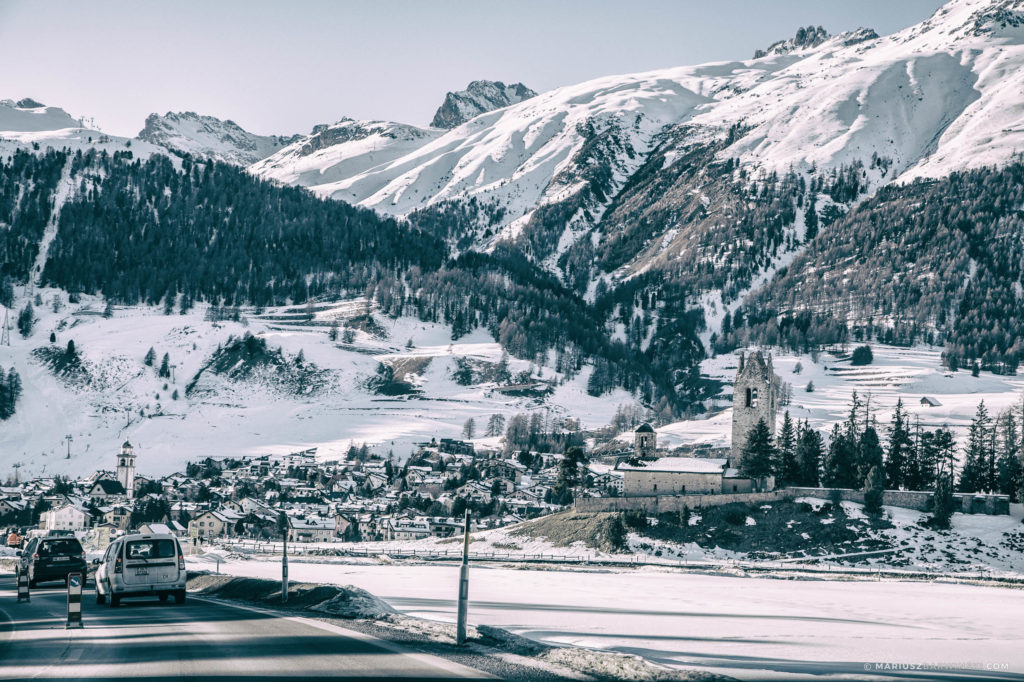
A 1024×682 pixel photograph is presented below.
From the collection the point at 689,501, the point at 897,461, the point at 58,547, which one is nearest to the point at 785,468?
the point at 897,461

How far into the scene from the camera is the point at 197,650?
21.7 meters

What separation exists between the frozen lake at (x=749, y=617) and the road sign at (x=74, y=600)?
9611 millimetres

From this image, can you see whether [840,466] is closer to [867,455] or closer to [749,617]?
[867,455]

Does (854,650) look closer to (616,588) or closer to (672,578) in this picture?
(616,588)

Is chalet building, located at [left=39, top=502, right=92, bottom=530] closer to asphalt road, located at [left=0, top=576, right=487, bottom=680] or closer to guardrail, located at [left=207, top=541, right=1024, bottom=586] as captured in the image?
guardrail, located at [left=207, top=541, right=1024, bottom=586]

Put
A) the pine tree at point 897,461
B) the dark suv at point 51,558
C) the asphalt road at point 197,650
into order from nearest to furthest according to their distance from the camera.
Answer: the asphalt road at point 197,650, the dark suv at point 51,558, the pine tree at point 897,461

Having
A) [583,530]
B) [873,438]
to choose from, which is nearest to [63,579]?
[583,530]

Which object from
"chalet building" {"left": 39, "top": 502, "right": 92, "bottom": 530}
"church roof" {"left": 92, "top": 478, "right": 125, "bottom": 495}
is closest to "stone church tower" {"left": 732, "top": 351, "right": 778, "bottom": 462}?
"chalet building" {"left": 39, "top": 502, "right": 92, "bottom": 530}

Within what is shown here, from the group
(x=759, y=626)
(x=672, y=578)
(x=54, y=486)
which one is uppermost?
(x=759, y=626)

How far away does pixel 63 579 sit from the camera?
47.8 metres

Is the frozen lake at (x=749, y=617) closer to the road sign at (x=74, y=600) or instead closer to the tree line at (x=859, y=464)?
the road sign at (x=74, y=600)

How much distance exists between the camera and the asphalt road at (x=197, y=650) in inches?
749

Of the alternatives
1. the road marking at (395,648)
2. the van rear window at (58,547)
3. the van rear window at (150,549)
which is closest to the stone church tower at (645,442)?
the van rear window at (58,547)

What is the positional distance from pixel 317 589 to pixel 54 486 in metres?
163
